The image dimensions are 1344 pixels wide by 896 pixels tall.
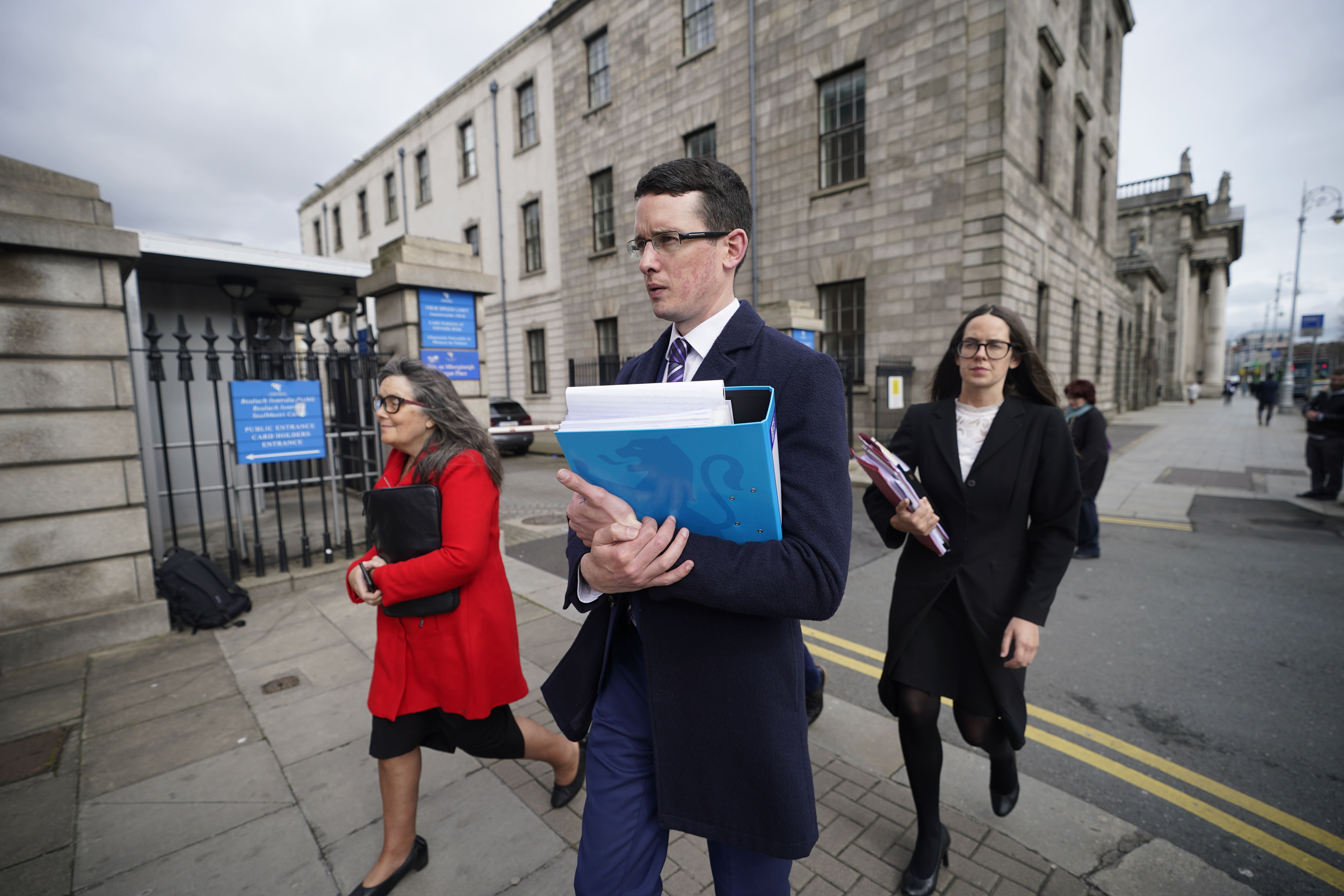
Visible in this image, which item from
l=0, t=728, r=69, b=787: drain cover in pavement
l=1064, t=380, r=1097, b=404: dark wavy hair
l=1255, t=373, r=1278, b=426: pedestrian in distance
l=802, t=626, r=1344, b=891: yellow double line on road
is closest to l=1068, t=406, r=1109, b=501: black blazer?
l=1064, t=380, r=1097, b=404: dark wavy hair

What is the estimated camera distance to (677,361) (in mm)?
1586

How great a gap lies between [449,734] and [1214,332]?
6643cm

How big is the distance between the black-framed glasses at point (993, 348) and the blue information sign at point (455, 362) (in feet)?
17.0

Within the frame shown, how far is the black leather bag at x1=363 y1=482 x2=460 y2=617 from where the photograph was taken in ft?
7.25

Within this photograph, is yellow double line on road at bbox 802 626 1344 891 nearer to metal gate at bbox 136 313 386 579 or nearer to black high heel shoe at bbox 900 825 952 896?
black high heel shoe at bbox 900 825 952 896

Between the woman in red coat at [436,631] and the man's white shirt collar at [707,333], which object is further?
the woman in red coat at [436,631]

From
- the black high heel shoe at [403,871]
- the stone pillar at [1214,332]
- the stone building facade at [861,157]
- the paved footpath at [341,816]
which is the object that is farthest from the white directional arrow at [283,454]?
the stone pillar at [1214,332]

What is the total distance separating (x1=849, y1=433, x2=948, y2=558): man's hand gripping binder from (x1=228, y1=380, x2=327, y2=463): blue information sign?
17.7 feet

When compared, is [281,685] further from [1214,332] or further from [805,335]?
[1214,332]

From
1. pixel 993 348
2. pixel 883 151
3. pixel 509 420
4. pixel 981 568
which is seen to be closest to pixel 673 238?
pixel 993 348

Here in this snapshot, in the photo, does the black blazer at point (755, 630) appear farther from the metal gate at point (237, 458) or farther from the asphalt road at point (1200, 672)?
the metal gate at point (237, 458)

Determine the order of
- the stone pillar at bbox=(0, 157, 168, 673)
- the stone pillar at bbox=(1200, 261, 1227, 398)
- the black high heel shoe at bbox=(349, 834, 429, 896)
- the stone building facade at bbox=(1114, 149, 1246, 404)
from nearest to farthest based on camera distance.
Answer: the black high heel shoe at bbox=(349, 834, 429, 896) → the stone pillar at bbox=(0, 157, 168, 673) → the stone building facade at bbox=(1114, 149, 1246, 404) → the stone pillar at bbox=(1200, 261, 1227, 398)

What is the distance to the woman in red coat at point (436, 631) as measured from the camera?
7.27ft

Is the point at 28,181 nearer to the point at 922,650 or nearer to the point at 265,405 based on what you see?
the point at 265,405
